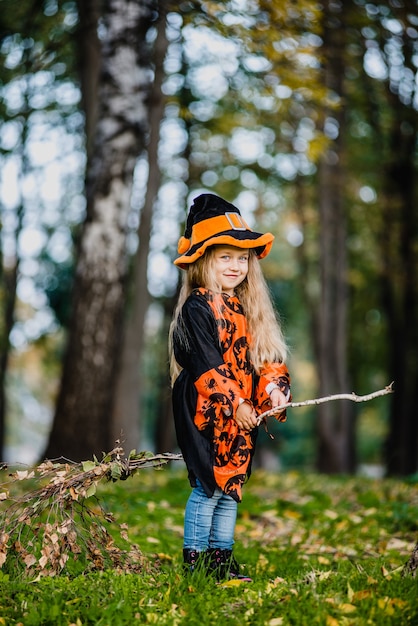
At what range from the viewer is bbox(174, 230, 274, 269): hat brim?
3.84 m

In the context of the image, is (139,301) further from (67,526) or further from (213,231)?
(67,526)

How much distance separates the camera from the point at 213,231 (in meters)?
3.88

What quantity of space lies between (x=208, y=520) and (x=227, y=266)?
4.56 ft

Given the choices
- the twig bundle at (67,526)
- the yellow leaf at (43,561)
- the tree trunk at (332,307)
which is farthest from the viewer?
the tree trunk at (332,307)

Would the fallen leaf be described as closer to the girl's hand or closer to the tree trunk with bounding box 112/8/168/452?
the girl's hand

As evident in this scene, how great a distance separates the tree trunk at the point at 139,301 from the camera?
11.4m

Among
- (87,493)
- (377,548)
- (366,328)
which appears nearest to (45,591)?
(87,493)

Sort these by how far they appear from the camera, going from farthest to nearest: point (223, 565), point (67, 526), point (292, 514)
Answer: point (292, 514), point (223, 565), point (67, 526)

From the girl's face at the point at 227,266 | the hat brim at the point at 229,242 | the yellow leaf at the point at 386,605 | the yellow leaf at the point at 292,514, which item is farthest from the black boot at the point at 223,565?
the yellow leaf at the point at 292,514

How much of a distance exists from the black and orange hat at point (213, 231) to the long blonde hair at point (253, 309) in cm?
9

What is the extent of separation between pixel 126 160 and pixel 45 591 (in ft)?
16.8

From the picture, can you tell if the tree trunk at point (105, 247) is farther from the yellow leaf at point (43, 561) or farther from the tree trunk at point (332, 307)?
the tree trunk at point (332, 307)

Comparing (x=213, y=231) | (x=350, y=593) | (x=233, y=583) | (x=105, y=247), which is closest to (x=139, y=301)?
(x=105, y=247)

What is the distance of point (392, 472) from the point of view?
15469 millimetres
